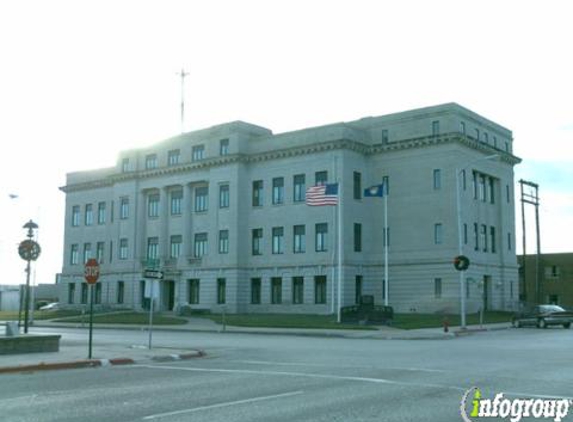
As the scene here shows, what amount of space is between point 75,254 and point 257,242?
25025mm

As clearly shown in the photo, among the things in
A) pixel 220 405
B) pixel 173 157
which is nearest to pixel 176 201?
pixel 173 157

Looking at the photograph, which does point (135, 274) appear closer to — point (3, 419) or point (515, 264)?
point (515, 264)

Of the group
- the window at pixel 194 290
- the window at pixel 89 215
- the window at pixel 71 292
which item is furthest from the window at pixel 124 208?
the window at pixel 194 290

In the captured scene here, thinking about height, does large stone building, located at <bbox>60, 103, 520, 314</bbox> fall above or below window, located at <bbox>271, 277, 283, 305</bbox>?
above

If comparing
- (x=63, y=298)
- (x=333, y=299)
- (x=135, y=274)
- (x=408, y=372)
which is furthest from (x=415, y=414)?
(x=63, y=298)

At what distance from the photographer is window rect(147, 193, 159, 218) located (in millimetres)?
69688

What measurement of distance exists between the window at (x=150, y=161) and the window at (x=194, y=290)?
12.2 m

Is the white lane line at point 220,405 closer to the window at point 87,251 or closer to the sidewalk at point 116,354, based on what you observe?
the sidewalk at point 116,354

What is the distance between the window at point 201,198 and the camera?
65.3 meters

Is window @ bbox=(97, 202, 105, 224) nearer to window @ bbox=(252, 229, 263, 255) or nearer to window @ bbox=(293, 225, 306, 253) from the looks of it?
window @ bbox=(252, 229, 263, 255)

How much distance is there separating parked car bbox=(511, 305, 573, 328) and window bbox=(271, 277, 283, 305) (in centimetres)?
2135

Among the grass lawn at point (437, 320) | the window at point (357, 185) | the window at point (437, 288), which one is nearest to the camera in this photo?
the grass lawn at point (437, 320)

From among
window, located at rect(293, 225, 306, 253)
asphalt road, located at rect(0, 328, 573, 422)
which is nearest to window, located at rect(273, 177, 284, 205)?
window, located at rect(293, 225, 306, 253)

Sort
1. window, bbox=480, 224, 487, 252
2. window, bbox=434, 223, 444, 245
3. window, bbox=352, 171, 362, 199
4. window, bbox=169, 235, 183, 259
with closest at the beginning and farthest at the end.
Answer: window, bbox=434, 223, 444, 245, window, bbox=352, 171, 362, 199, window, bbox=480, 224, 487, 252, window, bbox=169, 235, 183, 259
